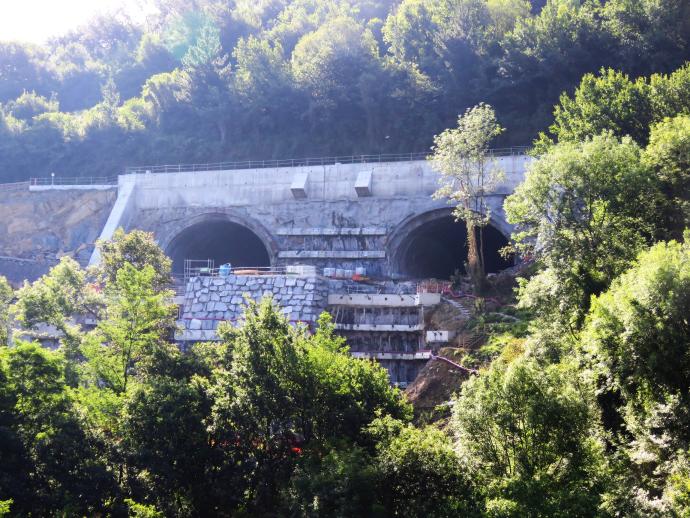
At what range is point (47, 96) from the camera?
269 ft

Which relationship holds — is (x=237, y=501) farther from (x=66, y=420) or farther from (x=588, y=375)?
(x=588, y=375)

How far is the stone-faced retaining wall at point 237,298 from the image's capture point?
37.4m

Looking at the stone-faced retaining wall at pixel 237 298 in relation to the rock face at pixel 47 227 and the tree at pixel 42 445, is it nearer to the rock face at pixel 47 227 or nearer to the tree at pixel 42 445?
the tree at pixel 42 445

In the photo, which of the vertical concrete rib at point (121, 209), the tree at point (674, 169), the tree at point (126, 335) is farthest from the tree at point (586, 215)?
the vertical concrete rib at point (121, 209)

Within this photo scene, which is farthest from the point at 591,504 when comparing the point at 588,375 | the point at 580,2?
the point at 580,2

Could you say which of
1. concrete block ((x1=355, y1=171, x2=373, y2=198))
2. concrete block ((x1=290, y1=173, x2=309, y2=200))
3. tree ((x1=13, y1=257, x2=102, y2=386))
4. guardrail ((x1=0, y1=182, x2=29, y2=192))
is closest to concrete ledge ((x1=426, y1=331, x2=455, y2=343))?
concrete block ((x1=355, y1=171, x2=373, y2=198))

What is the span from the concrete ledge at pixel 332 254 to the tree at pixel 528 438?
2173 cm

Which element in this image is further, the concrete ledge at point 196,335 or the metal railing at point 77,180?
the metal railing at point 77,180

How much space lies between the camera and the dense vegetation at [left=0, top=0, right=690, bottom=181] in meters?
47.9

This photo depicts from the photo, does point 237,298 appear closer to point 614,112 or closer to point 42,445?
point 42,445

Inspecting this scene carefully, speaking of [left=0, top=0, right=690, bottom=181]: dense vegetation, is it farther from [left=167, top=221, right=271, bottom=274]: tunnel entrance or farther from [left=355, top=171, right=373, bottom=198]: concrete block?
[left=355, top=171, right=373, bottom=198]: concrete block

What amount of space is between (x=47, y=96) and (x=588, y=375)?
7172cm

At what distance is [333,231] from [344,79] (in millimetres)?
13975

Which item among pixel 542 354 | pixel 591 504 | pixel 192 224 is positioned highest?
pixel 192 224
